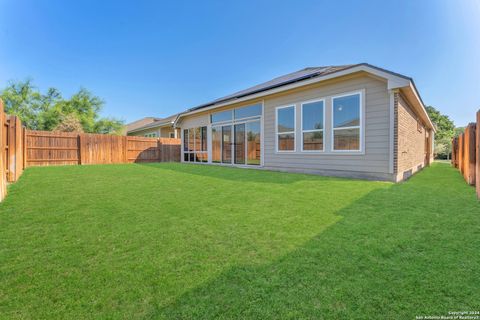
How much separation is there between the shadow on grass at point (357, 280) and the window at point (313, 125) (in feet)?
16.9

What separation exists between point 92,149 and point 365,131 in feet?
48.5

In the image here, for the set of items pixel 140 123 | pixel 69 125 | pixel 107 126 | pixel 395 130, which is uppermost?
pixel 140 123

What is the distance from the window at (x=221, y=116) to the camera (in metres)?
11.7

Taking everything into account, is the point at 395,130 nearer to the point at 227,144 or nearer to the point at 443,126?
the point at 227,144

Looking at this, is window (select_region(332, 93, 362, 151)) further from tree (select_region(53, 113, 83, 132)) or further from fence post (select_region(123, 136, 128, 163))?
tree (select_region(53, 113, 83, 132))

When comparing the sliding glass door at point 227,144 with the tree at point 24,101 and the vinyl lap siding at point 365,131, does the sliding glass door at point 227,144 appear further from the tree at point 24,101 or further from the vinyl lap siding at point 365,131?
the tree at point 24,101

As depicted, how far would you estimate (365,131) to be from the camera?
6.86 m

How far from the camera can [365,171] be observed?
693cm

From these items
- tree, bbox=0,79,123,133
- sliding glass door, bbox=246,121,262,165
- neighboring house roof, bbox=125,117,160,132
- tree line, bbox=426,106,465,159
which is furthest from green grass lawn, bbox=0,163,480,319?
tree line, bbox=426,106,465,159

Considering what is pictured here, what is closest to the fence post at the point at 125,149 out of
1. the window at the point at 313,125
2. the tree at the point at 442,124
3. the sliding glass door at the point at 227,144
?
the sliding glass door at the point at 227,144

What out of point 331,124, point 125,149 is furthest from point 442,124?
point 125,149

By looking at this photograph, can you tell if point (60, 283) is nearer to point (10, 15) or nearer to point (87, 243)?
point (87, 243)

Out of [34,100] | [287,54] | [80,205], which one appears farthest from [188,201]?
[34,100]

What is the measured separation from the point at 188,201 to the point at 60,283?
101 inches
